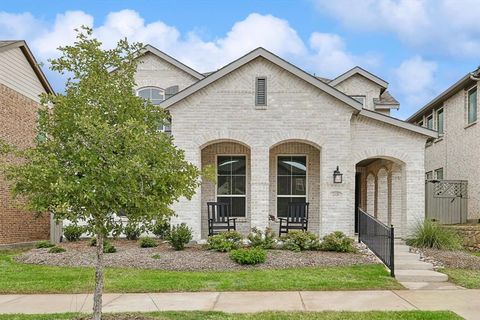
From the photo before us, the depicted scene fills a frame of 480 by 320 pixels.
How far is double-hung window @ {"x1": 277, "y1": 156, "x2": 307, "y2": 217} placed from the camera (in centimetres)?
1686

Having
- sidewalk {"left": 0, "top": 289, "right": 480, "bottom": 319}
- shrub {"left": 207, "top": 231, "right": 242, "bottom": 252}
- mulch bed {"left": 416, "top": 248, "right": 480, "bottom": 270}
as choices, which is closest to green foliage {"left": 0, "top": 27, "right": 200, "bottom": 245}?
sidewalk {"left": 0, "top": 289, "right": 480, "bottom": 319}

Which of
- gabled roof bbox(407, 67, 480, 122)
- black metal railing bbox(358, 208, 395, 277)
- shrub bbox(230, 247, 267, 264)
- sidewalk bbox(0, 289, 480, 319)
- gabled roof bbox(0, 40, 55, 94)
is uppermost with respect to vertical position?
gabled roof bbox(0, 40, 55, 94)

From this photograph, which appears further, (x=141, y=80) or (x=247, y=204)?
(x=141, y=80)

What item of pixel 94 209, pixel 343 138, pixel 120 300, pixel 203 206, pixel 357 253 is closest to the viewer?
pixel 94 209

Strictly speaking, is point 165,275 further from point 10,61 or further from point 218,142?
point 10,61

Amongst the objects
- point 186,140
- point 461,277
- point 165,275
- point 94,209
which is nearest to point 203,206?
point 186,140

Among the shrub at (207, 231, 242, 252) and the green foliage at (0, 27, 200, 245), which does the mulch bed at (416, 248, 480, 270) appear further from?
the green foliage at (0, 27, 200, 245)

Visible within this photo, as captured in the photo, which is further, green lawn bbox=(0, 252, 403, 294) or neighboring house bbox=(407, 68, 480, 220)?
neighboring house bbox=(407, 68, 480, 220)

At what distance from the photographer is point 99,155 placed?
616cm

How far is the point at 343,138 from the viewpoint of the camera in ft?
50.7

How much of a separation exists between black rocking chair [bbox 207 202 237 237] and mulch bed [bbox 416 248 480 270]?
5.35 m

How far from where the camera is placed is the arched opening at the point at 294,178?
16.8m

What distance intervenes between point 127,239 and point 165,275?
645 centimetres

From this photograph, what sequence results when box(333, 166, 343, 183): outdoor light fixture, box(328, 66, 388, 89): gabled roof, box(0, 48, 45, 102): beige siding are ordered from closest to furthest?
box(333, 166, 343, 183): outdoor light fixture < box(0, 48, 45, 102): beige siding < box(328, 66, 388, 89): gabled roof
